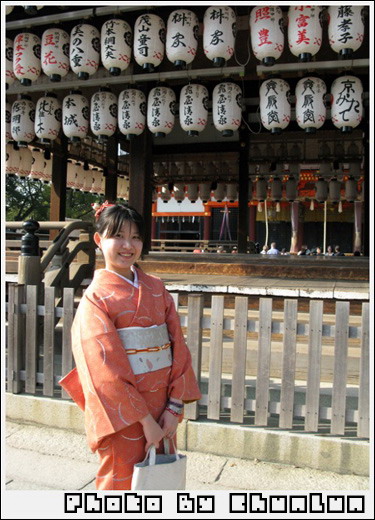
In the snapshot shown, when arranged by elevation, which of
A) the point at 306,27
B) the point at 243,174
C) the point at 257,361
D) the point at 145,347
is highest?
the point at 306,27

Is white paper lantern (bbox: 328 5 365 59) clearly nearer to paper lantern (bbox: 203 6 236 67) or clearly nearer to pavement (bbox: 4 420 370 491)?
paper lantern (bbox: 203 6 236 67)

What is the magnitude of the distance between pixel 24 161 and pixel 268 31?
7312mm

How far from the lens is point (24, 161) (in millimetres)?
11055

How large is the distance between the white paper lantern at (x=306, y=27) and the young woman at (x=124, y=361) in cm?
482

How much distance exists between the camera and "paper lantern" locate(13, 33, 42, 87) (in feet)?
23.2

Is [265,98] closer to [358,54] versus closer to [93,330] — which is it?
[358,54]

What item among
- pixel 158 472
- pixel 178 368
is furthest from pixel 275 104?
pixel 158 472

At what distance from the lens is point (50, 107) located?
789cm

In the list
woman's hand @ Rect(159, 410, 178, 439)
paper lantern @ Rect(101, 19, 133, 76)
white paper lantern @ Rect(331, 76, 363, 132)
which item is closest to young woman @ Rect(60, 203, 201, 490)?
woman's hand @ Rect(159, 410, 178, 439)

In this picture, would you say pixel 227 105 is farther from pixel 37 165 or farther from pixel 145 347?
pixel 37 165

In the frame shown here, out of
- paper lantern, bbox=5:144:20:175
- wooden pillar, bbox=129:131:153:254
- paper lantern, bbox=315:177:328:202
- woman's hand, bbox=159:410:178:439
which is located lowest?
woman's hand, bbox=159:410:178:439

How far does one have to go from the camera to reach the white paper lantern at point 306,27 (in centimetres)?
576

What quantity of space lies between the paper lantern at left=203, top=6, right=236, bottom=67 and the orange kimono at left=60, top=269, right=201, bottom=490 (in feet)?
16.3

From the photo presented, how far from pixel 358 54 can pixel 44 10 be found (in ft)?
17.1
